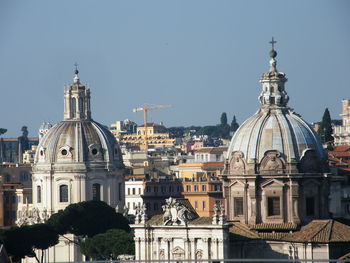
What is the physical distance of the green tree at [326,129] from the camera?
588 ft

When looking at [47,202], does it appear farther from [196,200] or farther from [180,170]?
[180,170]

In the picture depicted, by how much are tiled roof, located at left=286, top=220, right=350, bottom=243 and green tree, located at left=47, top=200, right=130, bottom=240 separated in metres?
35.1

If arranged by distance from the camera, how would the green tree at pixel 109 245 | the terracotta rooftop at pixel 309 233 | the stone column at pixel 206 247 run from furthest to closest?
the green tree at pixel 109 245 < the stone column at pixel 206 247 < the terracotta rooftop at pixel 309 233

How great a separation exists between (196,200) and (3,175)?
32714 mm

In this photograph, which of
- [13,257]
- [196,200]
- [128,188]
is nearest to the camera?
[13,257]

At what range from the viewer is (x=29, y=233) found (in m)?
128

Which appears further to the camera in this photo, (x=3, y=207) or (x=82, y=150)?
(x=3, y=207)

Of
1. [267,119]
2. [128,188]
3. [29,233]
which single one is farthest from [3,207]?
[267,119]

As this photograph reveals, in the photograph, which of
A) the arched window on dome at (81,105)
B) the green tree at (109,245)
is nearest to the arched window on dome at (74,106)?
the arched window on dome at (81,105)

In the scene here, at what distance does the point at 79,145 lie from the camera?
157 metres

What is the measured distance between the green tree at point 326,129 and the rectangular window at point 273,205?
243 feet

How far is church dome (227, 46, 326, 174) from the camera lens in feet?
339

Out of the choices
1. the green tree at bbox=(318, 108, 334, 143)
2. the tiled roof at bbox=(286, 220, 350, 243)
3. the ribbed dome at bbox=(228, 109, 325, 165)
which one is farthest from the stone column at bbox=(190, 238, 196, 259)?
the green tree at bbox=(318, 108, 334, 143)

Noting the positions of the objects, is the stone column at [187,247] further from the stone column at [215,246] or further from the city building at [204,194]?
the city building at [204,194]
